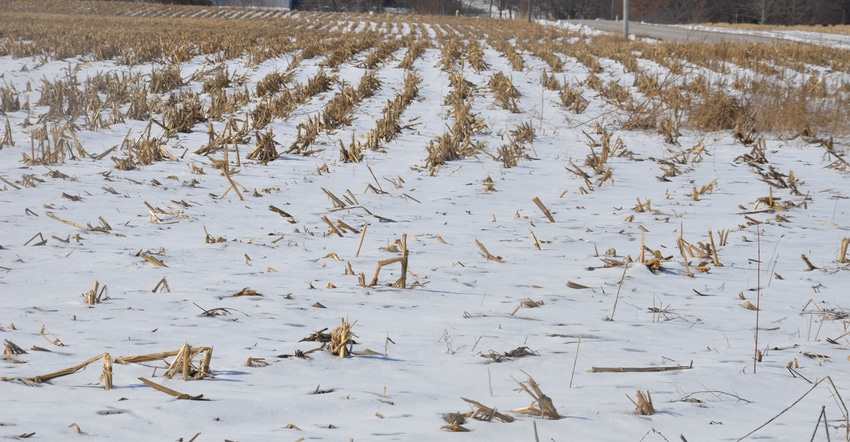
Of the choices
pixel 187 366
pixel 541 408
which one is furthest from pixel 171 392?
pixel 541 408

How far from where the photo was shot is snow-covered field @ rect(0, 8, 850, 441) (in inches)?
93.7

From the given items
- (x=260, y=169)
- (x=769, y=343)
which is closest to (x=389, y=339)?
(x=769, y=343)

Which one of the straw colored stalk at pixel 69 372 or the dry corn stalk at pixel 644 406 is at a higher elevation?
the straw colored stalk at pixel 69 372

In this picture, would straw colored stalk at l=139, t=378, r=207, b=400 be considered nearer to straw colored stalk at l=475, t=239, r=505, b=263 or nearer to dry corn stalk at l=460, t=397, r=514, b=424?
dry corn stalk at l=460, t=397, r=514, b=424

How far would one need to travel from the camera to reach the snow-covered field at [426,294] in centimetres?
238

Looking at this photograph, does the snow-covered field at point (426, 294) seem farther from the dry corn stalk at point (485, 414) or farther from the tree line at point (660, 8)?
the tree line at point (660, 8)

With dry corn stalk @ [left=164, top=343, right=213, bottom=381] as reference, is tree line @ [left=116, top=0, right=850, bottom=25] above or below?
above

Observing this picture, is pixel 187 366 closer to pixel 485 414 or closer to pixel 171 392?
pixel 171 392

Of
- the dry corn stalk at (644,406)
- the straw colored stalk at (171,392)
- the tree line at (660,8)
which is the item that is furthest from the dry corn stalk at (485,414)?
the tree line at (660,8)

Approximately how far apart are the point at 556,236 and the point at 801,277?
148cm

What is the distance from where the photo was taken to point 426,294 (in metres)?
3.78

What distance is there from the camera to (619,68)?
15078 millimetres

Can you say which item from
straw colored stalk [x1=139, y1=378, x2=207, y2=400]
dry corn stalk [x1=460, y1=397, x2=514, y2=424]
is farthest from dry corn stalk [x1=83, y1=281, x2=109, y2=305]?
dry corn stalk [x1=460, y1=397, x2=514, y2=424]

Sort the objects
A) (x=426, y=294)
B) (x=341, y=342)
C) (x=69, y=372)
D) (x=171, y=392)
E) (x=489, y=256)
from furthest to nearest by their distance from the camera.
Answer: (x=489, y=256), (x=426, y=294), (x=341, y=342), (x=69, y=372), (x=171, y=392)
